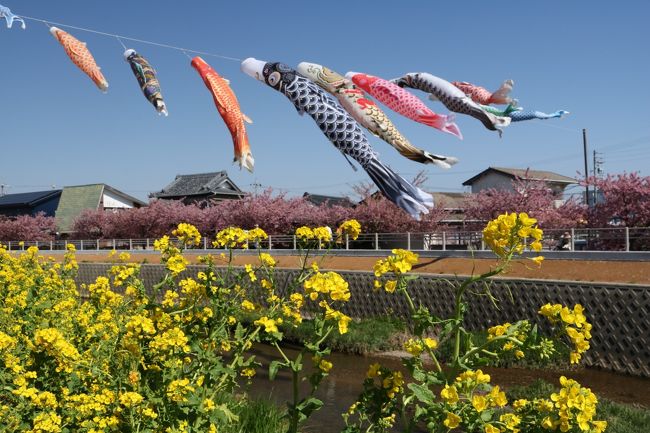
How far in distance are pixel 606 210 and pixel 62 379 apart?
64.2 feet

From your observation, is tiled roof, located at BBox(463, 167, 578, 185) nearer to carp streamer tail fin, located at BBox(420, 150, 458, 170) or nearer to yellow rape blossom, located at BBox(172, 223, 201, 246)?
carp streamer tail fin, located at BBox(420, 150, 458, 170)

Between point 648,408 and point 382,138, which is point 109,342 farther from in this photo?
point 382,138

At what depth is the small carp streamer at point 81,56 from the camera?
41.2ft

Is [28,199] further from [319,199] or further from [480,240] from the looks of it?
[480,240]

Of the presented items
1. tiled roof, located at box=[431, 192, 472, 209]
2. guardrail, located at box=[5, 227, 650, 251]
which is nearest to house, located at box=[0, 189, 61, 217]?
guardrail, located at box=[5, 227, 650, 251]

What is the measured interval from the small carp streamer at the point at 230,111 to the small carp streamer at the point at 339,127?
4.40ft

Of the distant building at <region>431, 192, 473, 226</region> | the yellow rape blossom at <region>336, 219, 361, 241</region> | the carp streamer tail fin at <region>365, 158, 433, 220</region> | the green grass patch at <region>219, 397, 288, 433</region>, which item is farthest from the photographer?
the distant building at <region>431, 192, 473, 226</region>

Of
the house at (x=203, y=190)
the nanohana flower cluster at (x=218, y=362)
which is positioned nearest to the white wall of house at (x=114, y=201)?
the house at (x=203, y=190)

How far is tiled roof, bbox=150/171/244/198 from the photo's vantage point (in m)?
39.8

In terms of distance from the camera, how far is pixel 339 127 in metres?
13.4

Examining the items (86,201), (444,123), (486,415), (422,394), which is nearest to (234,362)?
(422,394)

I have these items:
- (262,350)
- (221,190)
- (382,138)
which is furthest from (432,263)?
(221,190)

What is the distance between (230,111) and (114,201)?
3475 cm

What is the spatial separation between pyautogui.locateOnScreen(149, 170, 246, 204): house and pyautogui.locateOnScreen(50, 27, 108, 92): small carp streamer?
25637 millimetres
